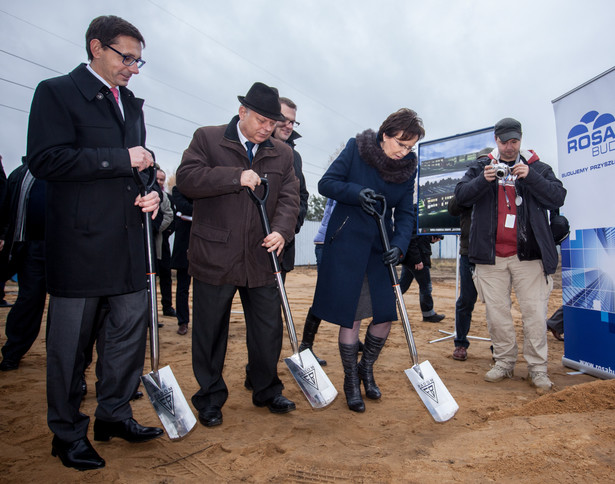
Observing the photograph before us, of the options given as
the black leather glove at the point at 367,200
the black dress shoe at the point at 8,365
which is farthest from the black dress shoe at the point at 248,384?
the black dress shoe at the point at 8,365

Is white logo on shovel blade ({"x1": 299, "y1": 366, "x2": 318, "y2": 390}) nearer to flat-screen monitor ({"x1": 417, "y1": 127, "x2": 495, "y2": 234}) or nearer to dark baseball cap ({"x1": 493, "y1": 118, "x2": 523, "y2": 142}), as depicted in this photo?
dark baseball cap ({"x1": 493, "y1": 118, "x2": 523, "y2": 142})

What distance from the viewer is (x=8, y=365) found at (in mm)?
3902

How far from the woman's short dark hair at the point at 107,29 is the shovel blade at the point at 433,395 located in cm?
262

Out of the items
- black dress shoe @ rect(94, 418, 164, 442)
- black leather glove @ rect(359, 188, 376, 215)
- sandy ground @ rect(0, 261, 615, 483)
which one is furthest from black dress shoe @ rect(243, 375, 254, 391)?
black leather glove @ rect(359, 188, 376, 215)

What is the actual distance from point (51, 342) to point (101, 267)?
1.49ft

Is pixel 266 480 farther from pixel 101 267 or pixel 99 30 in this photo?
pixel 99 30

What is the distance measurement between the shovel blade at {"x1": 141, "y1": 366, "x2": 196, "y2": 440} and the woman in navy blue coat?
3.67ft

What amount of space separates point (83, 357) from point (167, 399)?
513 mm

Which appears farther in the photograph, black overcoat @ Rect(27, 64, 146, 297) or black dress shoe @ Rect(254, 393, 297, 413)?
black dress shoe @ Rect(254, 393, 297, 413)

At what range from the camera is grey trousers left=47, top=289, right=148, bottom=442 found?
7.36ft

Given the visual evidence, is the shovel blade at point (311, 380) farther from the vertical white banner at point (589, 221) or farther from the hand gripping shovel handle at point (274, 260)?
the vertical white banner at point (589, 221)

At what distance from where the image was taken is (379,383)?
3.75 meters

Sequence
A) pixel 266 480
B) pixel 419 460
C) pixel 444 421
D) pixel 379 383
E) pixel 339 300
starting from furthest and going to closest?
pixel 379 383
pixel 339 300
pixel 444 421
pixel 419 460
pixel 266 480

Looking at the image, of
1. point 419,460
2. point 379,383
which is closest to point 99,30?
point 419,460
